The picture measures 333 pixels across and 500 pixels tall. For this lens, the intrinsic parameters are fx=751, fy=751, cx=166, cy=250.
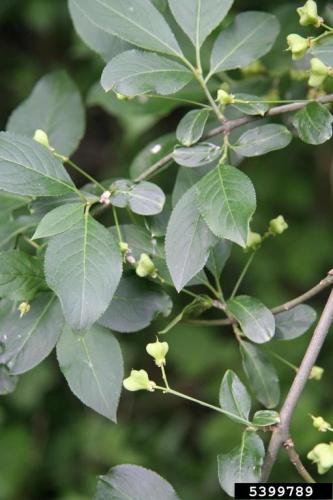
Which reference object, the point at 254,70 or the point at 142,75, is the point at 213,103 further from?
the point at 254,70

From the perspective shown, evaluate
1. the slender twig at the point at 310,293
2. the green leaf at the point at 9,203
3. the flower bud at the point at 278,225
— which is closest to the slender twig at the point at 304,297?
the slender twig at the point at 310,293

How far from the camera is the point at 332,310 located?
2.68ft

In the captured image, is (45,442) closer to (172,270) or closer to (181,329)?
(181,329)

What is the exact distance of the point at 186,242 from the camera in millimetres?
846

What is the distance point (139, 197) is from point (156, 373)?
6.70 ft

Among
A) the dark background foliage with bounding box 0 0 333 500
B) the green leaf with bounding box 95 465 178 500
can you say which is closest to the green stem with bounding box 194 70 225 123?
the green leaf with bounding box 95 465 178 500

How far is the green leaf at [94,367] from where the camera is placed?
2.90 feet

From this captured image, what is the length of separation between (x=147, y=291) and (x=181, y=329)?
5.35 feet

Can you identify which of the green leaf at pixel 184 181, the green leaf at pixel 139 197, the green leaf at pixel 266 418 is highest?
the green leaf at pixel 139 197

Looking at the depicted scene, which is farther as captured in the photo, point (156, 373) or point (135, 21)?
point (156, 373)

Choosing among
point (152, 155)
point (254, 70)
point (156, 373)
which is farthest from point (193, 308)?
point (156, 373)

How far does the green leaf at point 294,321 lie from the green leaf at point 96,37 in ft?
1.46

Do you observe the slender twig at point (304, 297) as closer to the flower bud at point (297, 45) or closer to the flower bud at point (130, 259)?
the flower bud at point (130, 259)

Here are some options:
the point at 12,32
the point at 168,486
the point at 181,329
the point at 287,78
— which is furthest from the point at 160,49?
the point at 12,32
